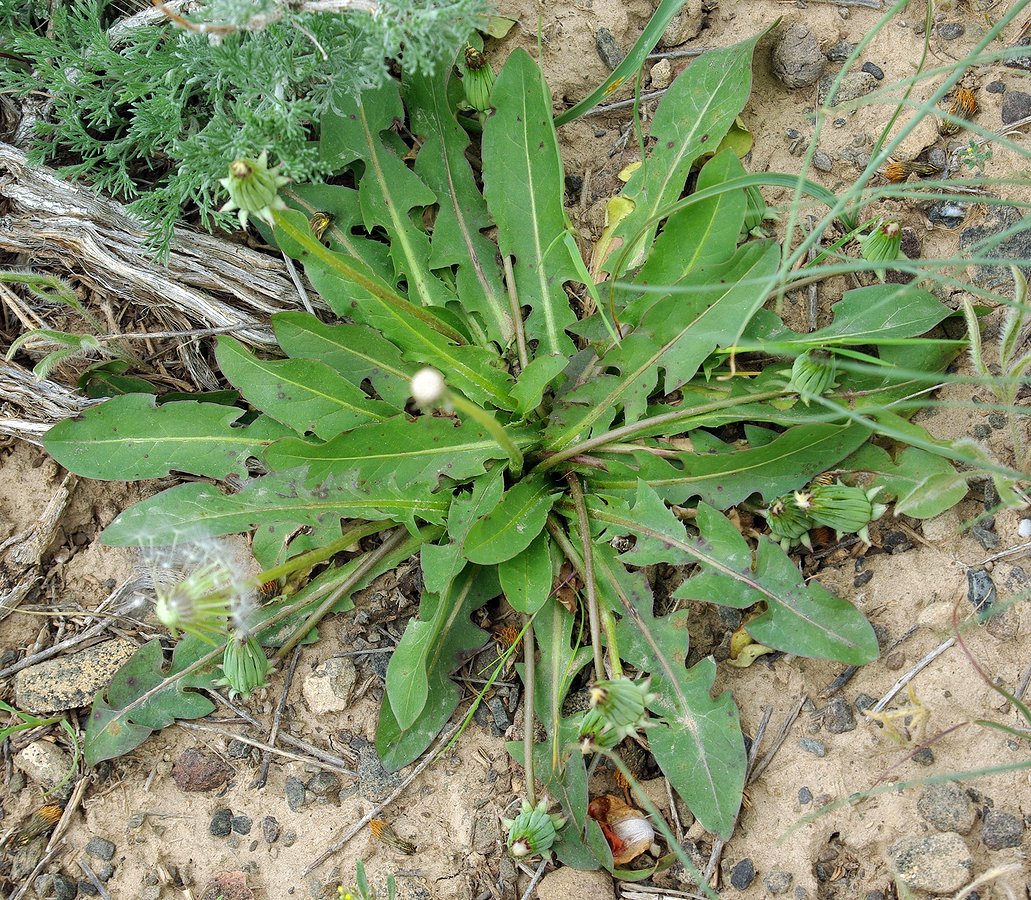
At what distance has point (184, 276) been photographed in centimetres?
274

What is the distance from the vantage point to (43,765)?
2.62 metres

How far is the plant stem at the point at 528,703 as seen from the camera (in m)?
2.33

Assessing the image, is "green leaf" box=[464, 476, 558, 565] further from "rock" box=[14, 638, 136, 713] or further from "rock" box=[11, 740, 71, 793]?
"rock" box=[11, 740, 71, 793]

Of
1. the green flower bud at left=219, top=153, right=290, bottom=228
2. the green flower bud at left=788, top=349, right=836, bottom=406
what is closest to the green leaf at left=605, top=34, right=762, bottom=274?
the green flower bud at left=788, top=349, right=836, bottom=406

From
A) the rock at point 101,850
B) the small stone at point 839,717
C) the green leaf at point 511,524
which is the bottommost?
the rock at point 101,850

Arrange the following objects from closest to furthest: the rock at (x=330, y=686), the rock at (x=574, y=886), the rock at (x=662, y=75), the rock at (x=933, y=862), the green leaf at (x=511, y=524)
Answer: the rock at (x=933, y=862), the rock at (x=574, y=886), the green leaf at (x=511, y=524), the rock at (x=330, y=686), the rock at (x=662, y=75)

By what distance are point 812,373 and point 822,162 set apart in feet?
2.76

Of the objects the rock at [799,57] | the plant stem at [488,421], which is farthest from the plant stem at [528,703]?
the rock at [799,57]

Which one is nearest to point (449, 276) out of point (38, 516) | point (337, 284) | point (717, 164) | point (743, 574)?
point (337, 284)

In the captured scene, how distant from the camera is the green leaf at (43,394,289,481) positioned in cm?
272

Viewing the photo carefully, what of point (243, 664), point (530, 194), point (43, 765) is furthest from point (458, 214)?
point (43, 765)

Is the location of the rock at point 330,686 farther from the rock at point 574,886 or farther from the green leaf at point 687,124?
the green leaf at point 687,124

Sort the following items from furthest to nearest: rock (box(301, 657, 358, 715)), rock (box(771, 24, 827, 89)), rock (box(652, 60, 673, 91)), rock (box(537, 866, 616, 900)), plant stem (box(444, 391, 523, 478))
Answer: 1. rock (box(652, 60, 673, 91))
2. rock (box(771, 24, 827, 89))
3. rock (box(301, 657, 358, 715))
4. rock (box(537, 866, 616, 900))
5. plant stem (box(444, 391, 523, 478))

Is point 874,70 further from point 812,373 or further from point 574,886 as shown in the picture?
point 574,886
